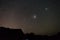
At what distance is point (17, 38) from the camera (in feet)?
4.46

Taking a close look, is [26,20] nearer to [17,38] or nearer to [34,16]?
[34,16]

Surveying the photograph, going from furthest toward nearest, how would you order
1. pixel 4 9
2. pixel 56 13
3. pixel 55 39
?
1. pixel 4 9
2. pixel 56 13
3. pixel 55 39

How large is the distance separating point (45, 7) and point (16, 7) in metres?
0.43

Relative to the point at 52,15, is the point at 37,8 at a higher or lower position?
higher

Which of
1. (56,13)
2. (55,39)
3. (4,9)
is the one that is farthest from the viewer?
(4,9)

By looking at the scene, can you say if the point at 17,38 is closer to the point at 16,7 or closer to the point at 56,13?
the point at 16,7

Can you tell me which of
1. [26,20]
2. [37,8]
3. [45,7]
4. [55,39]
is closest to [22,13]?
[26,20]

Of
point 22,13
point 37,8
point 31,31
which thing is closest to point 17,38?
point 31,31

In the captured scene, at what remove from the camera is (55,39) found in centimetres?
130

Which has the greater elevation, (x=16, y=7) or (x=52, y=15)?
(x=16, y=7)

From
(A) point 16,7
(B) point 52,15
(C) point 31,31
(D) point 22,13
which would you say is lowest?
(C) point 31,31

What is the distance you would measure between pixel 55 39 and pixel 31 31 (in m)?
0.39

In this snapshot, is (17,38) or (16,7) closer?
(17,38)

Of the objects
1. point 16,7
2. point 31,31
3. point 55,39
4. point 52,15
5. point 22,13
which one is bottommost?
point 55,39
